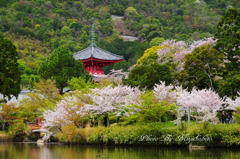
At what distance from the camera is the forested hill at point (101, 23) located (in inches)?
3019

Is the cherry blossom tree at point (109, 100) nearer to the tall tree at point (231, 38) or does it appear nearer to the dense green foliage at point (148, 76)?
the dense green foliage at point (148, 76)

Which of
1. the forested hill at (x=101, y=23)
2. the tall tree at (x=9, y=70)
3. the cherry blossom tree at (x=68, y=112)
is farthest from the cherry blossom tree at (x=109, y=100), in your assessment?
the forested hill at (x=101, y=23)

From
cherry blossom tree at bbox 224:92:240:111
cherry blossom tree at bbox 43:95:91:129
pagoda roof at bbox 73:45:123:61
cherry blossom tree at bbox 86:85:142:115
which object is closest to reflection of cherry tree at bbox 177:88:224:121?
cherry blossom tree at bbox 224:92:240:111

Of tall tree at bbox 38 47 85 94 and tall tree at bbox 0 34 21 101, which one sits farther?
tall tree at bbox 38 47 85 94

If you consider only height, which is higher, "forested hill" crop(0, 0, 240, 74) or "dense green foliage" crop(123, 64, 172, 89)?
"forested hill" crop(0, 0, 240, 74)

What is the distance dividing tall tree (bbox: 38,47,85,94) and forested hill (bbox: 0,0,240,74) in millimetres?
23261

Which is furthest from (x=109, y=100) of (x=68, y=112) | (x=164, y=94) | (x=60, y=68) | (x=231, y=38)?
(x=231, y=38)

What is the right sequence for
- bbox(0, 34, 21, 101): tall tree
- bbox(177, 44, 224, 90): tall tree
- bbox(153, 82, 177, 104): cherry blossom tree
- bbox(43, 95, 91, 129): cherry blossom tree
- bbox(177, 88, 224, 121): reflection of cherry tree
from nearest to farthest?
bbox(177, 88, 224, 121): reflection of cherry tree, bbox(153, 82, 177, 104): cherry blossom tree, bbox(43, 95, 91, 129): cherry blossom tree, bbox(177, 44, 224, 90): tall tree, bbox(0, 34, 21, 101): tall tree

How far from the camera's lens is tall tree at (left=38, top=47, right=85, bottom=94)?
123 feet

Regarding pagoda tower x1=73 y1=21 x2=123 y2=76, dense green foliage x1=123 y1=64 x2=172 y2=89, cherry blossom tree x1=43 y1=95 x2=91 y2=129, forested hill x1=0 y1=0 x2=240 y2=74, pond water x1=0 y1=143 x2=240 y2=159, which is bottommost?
pond water x1=0 y1=143 x2=240 y2=159

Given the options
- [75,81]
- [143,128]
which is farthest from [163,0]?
[143,128]

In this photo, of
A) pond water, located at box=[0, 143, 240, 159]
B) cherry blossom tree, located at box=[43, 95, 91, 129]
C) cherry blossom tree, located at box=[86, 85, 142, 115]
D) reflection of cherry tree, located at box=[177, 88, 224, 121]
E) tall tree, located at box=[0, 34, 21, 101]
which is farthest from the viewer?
tall tree, located at box=[0, 34, 21, 101]

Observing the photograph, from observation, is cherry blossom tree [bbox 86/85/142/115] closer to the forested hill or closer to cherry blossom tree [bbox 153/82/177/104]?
cherry blossom tree [bbox 153/82/177/104]

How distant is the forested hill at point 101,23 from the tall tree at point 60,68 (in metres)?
23.3
